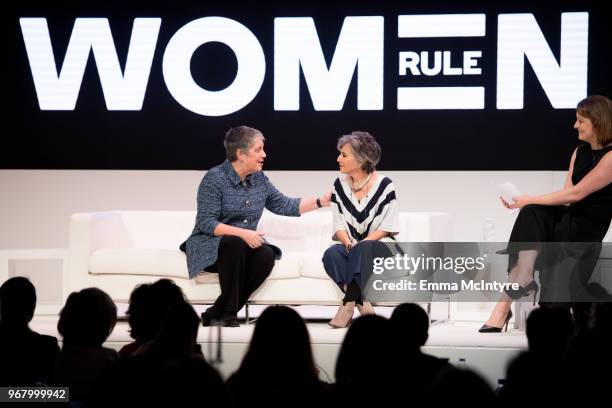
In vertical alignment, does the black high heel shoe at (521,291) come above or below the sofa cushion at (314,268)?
below

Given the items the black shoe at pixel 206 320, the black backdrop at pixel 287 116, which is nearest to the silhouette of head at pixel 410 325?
the black shoe at pixel 206 320

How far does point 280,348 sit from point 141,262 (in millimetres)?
3098

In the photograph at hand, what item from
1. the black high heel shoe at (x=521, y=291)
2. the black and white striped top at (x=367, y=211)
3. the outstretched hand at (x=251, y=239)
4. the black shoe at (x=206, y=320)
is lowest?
the black shoe at (x=206, y=320)

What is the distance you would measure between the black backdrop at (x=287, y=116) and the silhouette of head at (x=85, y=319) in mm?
3714

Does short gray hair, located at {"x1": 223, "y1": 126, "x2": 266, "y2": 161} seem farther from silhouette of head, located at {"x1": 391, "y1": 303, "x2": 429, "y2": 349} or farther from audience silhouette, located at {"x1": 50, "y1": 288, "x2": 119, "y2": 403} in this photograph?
silhouette of head, located at {"x1": 391, "y1": 303, "x2": 429, "y2": 349}

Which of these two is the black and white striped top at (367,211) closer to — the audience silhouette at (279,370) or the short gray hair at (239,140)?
the short gray hair at (239,140)

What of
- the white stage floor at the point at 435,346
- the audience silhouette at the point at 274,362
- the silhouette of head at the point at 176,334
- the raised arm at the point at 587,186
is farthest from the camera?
the raised arm at the point at 587,186

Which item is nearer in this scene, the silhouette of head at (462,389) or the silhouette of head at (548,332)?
the silhouette of head at (462,389)

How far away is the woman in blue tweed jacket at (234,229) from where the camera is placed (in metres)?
5.01

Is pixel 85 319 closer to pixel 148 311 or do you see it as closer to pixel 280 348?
pixel 148 311

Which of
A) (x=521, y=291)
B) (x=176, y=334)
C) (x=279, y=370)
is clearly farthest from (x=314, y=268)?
(x=279, y=370)

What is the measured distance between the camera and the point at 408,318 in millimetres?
2834

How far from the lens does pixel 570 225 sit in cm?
472

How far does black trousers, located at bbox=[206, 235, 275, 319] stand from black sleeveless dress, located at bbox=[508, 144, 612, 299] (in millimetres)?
1358
